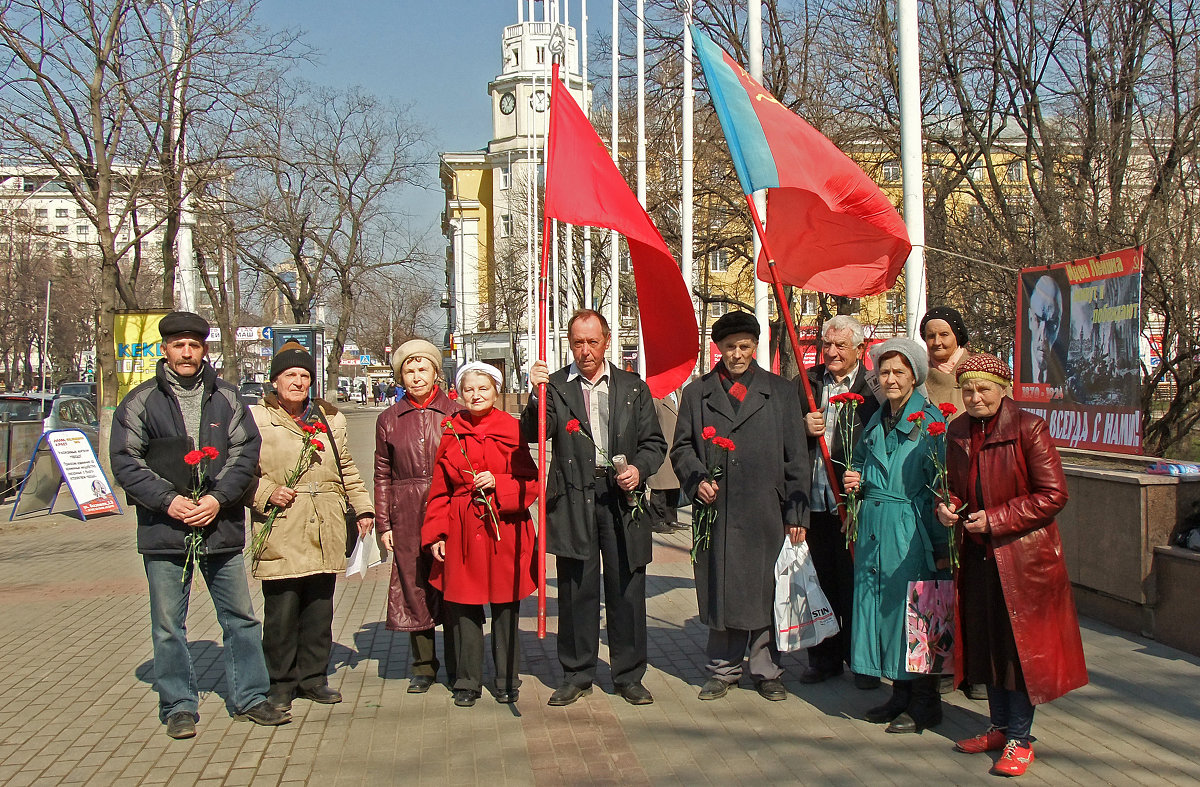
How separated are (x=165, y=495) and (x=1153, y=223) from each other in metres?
13.2

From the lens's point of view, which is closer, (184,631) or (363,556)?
(184,631)

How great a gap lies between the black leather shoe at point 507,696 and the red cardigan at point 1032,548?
2.60 metres

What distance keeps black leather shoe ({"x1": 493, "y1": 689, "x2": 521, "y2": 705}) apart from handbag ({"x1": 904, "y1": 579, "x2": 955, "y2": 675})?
2.08m

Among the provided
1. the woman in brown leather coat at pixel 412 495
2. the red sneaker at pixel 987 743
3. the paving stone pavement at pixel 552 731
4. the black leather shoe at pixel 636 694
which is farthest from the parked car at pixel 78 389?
the red sneaker at pixel 987 743

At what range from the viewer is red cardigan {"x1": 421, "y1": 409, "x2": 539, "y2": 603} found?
216 inches

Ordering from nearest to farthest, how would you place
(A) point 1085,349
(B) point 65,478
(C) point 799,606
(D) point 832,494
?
1. (C) point 799,606
2. (D) point 832,494
3. (A) point 1085,349
4. (B) point 65,478

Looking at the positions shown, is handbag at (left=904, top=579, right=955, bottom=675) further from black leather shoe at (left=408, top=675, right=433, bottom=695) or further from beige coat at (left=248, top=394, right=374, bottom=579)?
beige coat at (left=248, top=394, right=374, bottom=579)

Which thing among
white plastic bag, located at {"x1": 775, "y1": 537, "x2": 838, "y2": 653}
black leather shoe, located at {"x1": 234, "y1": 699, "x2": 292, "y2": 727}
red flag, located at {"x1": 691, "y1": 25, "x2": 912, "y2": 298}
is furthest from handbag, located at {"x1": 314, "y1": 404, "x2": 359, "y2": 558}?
red flag, located at {"x1": 691, "y1": 25, "x2": 912, "y2": 298}

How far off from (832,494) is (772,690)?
3.64ft

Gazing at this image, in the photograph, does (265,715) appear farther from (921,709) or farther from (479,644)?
(921,709)

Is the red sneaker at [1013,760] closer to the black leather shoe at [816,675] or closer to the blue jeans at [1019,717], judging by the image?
the blue jeans at [1019,717]

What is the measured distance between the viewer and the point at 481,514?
554 centimetres

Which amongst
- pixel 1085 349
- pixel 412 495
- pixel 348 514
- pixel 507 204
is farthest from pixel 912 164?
pixel 507 204

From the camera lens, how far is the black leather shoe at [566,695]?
553 centimetres
